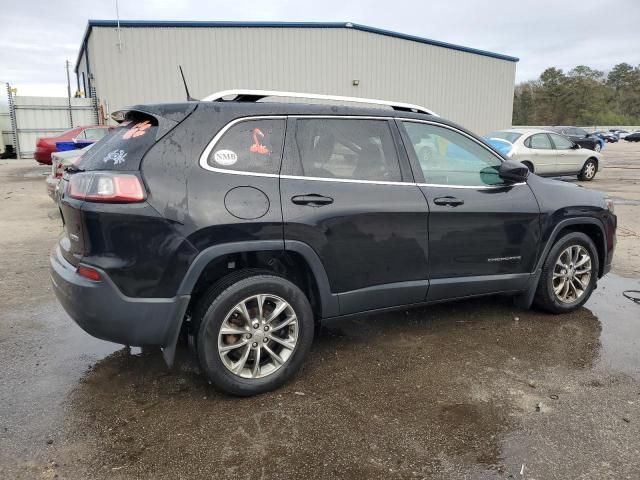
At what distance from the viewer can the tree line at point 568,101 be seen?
3195 inches

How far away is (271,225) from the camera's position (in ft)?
10.3

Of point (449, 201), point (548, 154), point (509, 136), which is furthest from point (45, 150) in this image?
point (449, 201)

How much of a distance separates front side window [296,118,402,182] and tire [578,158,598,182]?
45.9 ft

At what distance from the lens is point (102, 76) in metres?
20.6

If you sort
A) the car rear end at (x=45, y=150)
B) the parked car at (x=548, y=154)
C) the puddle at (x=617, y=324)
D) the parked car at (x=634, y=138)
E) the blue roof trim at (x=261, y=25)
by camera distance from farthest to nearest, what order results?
the parked car at (x=634, y=138), the blue roof trim at (x=261, y=25), the car rear end at (x=45, y=150), the parked car at (x=548, y=154), the puddle at (x=617, y=324)

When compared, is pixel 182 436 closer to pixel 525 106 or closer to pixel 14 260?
pixel 14 260

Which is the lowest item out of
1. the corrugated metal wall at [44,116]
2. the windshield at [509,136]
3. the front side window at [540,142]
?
the front side window at [540,142]

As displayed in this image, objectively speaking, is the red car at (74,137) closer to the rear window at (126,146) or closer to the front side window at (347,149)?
the rear window at (126,146)

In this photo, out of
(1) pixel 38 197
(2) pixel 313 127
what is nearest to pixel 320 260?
(2) pixel 313 127

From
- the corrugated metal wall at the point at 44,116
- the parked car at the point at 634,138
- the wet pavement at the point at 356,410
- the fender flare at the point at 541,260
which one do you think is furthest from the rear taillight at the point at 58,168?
the parked car at the point at 634,138

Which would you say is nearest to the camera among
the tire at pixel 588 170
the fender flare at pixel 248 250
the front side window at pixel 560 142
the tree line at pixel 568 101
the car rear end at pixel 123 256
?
the car rear end at pixel 123 256

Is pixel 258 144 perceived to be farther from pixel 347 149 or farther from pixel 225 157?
pixel 347 149

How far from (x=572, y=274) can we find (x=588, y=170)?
12810 millimetres

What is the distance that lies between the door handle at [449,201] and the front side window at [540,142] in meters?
11.3
